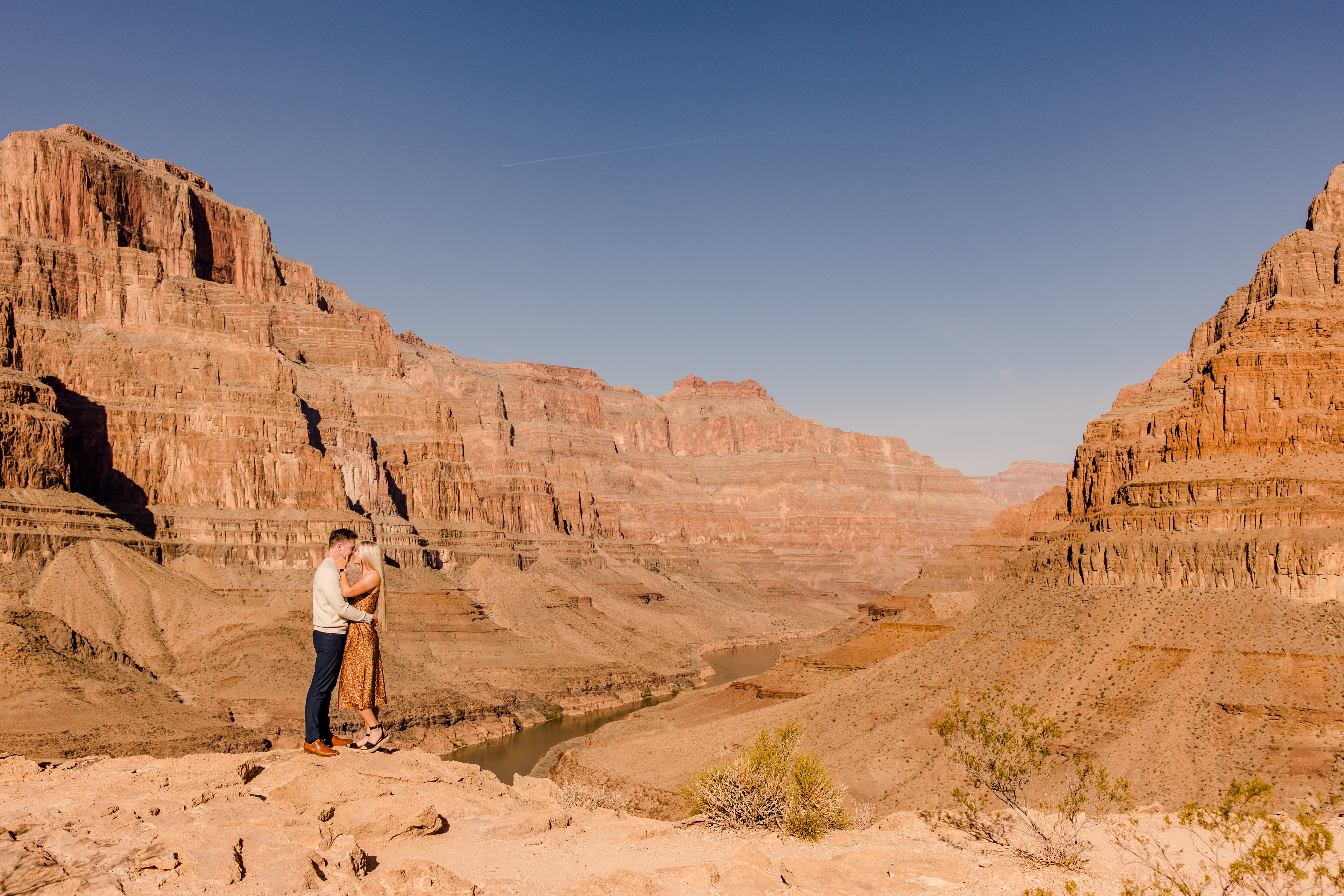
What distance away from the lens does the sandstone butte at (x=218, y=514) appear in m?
73.7

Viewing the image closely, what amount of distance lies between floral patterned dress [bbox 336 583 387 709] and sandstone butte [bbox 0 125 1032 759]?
138 feet

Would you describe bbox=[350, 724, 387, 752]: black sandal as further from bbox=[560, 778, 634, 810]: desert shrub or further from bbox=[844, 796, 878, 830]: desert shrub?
bbox=[844, 796, 878, 830]: desert shrub

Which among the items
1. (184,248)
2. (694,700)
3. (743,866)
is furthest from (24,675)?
(184,248)

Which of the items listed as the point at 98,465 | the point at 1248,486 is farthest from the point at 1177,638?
the point at 98,465

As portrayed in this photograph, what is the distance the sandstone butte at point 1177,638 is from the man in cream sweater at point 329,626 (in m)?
28.6

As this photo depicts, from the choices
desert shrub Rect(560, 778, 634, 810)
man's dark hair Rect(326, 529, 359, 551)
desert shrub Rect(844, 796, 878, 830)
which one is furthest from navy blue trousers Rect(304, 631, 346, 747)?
desert shrub Rect(844, 796, 878, 830)

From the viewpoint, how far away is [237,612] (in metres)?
87.1

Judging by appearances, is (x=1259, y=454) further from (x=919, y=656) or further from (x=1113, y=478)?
(x=1113, y=478)

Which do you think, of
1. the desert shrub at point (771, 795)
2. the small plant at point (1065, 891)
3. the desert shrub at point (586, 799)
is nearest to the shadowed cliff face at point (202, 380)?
the desert shrub at point (586, 799)

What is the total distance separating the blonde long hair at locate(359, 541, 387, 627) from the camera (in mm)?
17500

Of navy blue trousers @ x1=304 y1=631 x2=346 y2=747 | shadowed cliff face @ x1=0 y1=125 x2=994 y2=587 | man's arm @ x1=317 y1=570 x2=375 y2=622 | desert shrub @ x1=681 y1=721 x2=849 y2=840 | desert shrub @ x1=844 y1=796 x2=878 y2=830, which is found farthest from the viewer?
shadowed cliff face @ x1=0 y1=125 x2=994 y2=587

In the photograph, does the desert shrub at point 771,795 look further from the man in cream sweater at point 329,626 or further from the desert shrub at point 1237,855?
the man in cream sweater at point 329,626

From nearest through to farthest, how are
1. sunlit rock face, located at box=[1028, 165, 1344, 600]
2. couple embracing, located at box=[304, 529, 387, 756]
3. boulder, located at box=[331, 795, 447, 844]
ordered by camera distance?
Result: boulder, located at box=[331, 795, 447, 844], couple embracing, located at box=[304, 529, 387, 756], sunlit rock face, located at box=[1028, 165, 1344, 600]

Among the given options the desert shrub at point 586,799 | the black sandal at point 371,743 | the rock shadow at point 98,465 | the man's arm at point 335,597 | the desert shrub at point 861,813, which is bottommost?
the desert shrub at point 861,813
